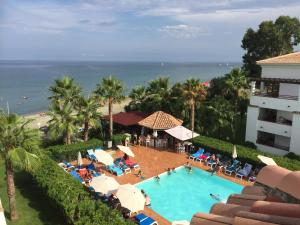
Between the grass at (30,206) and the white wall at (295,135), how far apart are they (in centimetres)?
2012

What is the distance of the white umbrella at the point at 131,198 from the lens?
16.3 metres

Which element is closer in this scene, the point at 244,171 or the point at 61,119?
the point at 244,171

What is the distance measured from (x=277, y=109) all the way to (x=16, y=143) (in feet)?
71.8

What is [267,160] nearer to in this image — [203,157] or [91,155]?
[203,157]

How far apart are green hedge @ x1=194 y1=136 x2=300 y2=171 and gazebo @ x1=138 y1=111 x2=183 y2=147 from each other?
3.05m

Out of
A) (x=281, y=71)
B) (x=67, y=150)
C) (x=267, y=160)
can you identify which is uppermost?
(x=281, y=71)

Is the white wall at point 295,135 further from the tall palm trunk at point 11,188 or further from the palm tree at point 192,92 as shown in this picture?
the tall palm trunk at point 11,188

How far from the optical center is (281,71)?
28703 mm

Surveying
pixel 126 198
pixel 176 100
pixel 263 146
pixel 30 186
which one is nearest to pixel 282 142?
pixel 263 146

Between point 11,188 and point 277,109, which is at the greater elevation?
point 277,109

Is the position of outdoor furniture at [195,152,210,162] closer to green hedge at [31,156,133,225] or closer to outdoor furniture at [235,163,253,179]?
outdoor furniture at [235,163,253,179]

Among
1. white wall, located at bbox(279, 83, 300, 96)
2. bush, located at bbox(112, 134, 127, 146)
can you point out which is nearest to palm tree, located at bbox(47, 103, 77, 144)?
Answer: bush, located at bbox(112, 134, 127, 146)

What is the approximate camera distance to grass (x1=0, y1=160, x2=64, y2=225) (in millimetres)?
16406

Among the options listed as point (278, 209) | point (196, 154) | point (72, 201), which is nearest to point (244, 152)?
point (196, 154)
